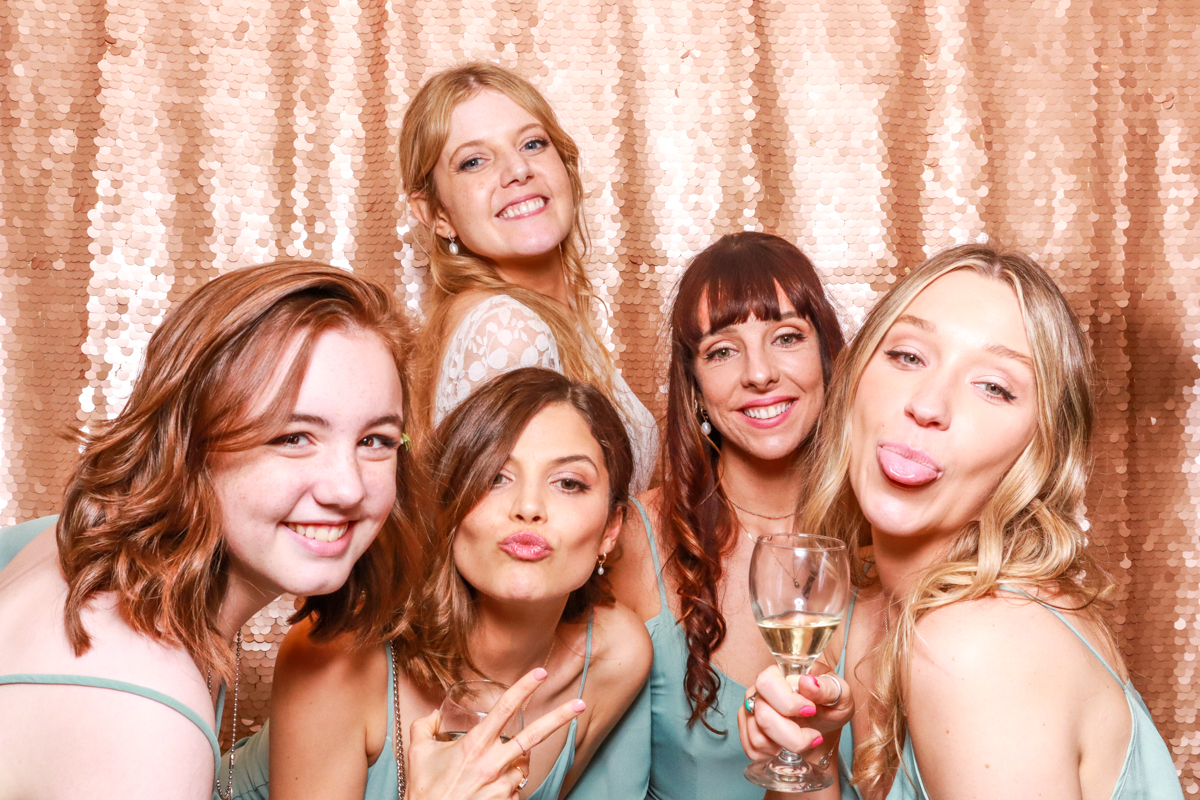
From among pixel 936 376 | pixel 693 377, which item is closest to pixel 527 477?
pixel 693 377

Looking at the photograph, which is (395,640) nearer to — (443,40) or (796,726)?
(796,726)

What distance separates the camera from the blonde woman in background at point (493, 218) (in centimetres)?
254

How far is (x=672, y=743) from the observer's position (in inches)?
94.6

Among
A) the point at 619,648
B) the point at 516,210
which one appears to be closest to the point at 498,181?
the point at 516,210

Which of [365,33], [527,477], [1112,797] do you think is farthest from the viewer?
[365,33]

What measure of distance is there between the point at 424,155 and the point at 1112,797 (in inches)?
→ 80.9

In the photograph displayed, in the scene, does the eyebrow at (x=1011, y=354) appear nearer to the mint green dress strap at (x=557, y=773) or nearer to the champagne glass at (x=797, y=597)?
the champagne glass at (x=797, y=597)

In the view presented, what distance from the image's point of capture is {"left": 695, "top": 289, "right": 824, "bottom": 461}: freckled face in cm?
234

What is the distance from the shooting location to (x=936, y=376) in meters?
1.74

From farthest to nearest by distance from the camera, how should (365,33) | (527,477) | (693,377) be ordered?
(365,33) < (693,377) < (527,477)

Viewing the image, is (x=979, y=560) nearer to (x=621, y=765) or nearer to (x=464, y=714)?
(x=464, y=714)

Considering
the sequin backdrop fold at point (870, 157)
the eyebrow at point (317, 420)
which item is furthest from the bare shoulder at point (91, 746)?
the sequin backdrop fold at point (870, 157)

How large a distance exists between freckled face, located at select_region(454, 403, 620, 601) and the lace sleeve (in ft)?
0.88

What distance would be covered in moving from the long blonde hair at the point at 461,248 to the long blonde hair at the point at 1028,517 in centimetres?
93
